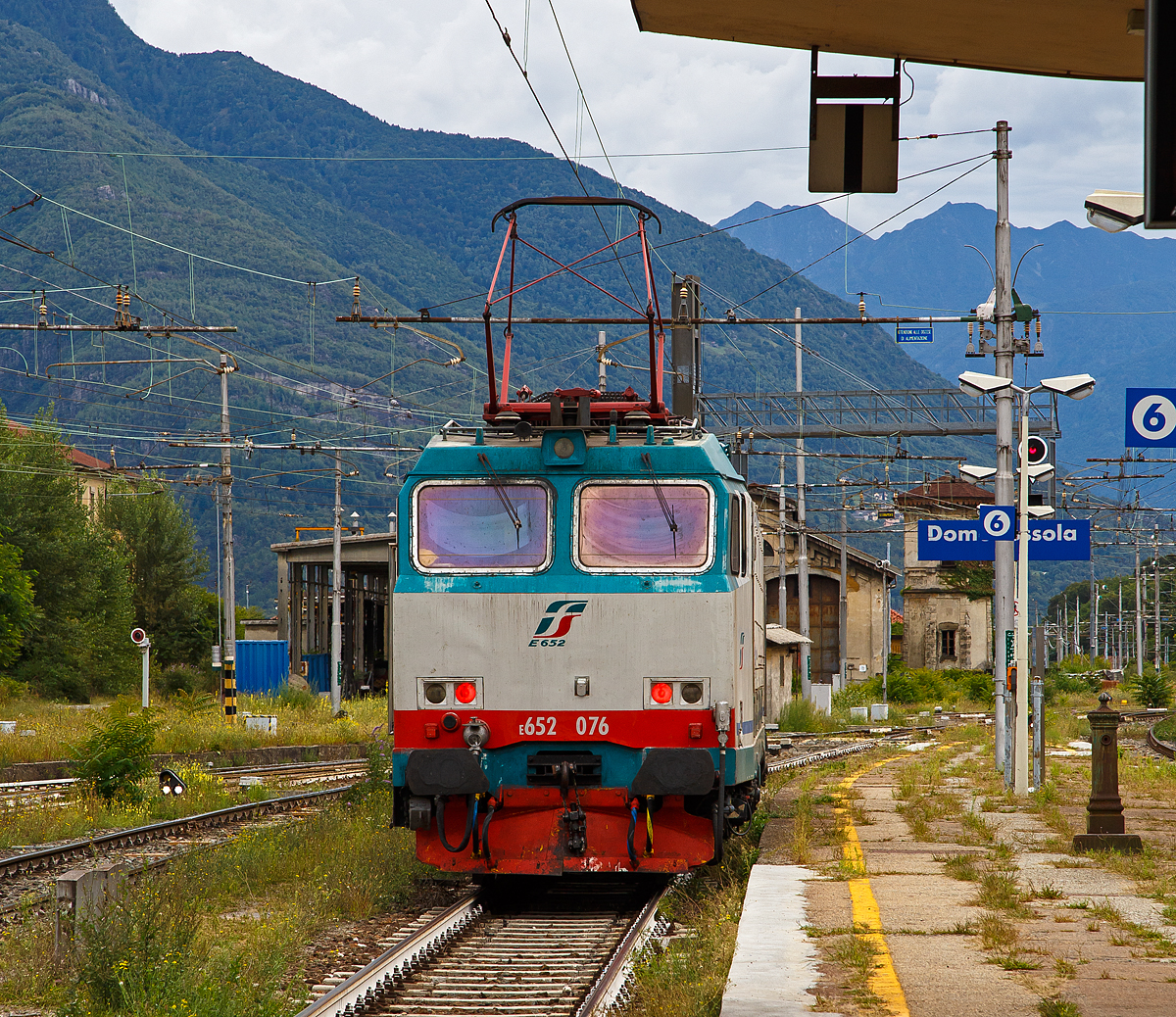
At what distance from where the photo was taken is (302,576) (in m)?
50.1

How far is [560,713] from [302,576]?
41.1m

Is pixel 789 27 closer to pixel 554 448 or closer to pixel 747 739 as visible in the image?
pixel 554 448

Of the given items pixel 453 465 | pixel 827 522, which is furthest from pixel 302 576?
pixel 827 522

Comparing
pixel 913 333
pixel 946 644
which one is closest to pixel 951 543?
pixel 913 333

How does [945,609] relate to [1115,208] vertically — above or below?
below

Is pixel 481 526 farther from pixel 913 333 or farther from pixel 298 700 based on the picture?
pixel 298 700

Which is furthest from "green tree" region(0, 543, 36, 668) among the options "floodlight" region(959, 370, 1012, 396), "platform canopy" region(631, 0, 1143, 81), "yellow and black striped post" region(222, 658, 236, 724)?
"platform canopy" region(631, 0, 1143, 81)

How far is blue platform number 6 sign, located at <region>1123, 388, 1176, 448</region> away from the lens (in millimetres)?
12344

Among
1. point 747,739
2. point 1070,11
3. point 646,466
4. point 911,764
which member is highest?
point 1070,11

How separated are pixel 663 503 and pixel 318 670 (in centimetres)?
4256

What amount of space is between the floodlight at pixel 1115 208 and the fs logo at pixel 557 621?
15.4 ft

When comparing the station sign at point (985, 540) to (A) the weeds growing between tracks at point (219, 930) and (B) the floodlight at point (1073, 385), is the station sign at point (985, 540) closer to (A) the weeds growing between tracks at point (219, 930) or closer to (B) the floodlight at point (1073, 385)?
(B) the floodlight at point (1073, 385)

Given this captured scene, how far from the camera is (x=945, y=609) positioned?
75.2 meters

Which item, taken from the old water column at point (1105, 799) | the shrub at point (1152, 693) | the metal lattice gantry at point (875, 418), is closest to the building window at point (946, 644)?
the shrub at point (1152, 693)
